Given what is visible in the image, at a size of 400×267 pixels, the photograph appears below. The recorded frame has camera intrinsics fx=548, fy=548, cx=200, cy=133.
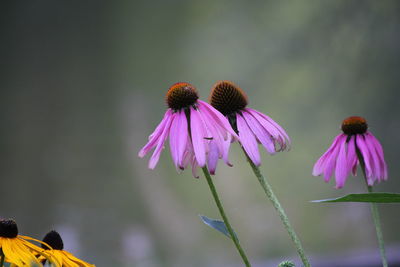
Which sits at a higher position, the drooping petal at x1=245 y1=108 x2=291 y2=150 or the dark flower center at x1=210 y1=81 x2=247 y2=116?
the dark flower center at x1=210 y1=81 x2=247 y2=116

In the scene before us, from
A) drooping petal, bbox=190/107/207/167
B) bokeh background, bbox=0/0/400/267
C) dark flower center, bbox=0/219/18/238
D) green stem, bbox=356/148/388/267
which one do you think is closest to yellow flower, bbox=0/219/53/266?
dark flower center, bbox=0/219/18/238

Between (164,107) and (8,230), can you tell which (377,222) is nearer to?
(8,230)

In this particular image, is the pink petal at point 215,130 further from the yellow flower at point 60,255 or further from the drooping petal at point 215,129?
the yellow flower at point 60,255

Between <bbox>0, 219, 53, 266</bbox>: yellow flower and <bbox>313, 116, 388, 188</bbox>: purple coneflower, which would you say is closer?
<bbox>0, 219, 53, 266</bbox>: yellow flower

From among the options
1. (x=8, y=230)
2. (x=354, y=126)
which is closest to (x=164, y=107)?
(x=354, y=126)

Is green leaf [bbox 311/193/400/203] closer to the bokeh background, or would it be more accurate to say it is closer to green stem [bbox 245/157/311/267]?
green stem [bbox 245/157/311/267]

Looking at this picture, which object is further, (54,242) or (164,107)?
(164,107)

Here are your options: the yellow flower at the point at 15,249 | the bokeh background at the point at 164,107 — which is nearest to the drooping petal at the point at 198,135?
the yellow flower at the point at 15,249

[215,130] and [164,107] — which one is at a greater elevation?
[215,130]
